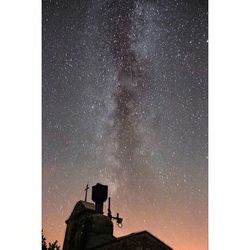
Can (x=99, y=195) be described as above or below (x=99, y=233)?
above

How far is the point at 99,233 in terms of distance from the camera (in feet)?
7.61

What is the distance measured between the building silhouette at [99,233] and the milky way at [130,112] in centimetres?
4

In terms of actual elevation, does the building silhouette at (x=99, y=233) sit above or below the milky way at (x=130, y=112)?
below

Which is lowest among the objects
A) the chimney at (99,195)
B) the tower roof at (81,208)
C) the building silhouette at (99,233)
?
the building silhouette at (99,233)

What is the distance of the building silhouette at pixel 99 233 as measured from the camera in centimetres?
228

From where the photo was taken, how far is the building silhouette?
2.28 m

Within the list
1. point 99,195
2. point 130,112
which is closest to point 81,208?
point 99,195

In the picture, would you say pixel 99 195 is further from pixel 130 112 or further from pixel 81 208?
pixel 130 112

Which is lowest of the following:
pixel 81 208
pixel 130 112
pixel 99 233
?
pixel 99 233

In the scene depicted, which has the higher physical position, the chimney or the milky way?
the milky way

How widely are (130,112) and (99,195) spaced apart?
1.54ft

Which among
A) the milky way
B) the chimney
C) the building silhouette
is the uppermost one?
the milky way
